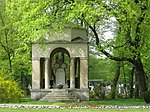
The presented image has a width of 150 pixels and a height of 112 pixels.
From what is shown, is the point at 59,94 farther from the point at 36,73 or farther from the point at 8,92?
the point at 8,92

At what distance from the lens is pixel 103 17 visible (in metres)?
25.7

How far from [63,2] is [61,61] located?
38.2 ft

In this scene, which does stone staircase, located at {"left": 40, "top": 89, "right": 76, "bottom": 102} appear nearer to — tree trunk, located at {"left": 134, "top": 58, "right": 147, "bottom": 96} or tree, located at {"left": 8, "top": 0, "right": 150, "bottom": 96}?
tree, located at {"left": 8, "top": 0, "right": 150, "bottom": 96}

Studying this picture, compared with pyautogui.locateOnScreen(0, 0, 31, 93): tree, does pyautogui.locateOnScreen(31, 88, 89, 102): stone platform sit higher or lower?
lower

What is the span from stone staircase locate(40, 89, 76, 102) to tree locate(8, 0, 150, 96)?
5.56 metres

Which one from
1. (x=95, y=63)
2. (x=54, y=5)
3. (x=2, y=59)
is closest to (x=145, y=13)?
(x=54, y=5)

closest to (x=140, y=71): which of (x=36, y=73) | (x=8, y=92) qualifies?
(x=36, y=73)

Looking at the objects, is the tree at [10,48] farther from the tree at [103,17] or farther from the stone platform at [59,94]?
the tree at [103,17]

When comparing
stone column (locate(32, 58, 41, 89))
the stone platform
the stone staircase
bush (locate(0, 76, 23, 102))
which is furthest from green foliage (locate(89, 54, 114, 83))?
bush (locate(0, 76, 23, 102))

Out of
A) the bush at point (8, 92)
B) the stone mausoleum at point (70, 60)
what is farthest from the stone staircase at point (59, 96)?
the bush at point (8, 92)

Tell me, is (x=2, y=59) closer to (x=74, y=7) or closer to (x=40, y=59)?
(x=40, y=59)

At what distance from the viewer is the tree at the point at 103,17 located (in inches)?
969

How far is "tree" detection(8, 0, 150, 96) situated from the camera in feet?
80.7

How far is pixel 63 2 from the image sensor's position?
27250 millimetres
